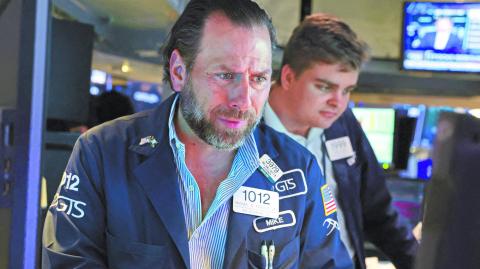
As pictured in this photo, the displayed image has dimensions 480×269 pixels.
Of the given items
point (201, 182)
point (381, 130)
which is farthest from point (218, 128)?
point (381, 130)

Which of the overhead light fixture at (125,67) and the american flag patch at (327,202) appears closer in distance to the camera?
the american flag patch at (327,202)

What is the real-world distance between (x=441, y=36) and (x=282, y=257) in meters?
2.79

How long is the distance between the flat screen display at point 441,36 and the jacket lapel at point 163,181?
2683mm

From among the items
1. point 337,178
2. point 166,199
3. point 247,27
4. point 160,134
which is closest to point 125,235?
point 166,199

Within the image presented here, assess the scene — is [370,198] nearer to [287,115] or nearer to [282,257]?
[287,115]

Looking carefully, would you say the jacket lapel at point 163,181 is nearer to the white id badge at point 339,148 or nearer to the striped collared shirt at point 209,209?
the striped collared shirt at point 209,209

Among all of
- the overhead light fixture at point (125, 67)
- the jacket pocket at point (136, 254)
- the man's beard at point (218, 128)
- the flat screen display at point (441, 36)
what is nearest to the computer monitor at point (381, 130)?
the flat screen display at point (441, 36)

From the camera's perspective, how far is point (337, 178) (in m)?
2.11

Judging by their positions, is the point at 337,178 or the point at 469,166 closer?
the point at 469,166

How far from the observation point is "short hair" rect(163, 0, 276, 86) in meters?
1.43

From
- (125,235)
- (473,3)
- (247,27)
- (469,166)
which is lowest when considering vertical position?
(125,235)

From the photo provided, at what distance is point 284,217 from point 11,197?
2.67 feet

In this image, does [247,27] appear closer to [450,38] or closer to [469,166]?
[469,166]

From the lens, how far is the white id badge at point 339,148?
2137 mm
